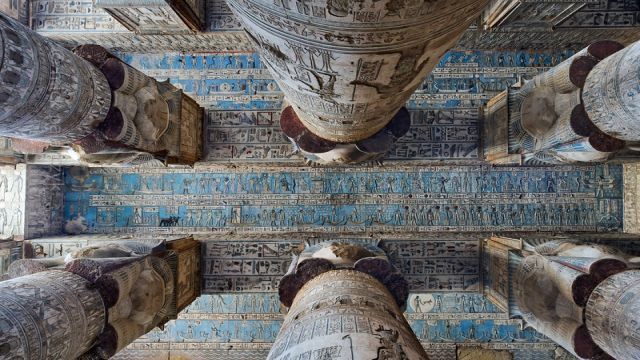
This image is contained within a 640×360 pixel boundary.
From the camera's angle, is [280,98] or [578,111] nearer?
[578,111]

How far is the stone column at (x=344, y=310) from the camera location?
217cm

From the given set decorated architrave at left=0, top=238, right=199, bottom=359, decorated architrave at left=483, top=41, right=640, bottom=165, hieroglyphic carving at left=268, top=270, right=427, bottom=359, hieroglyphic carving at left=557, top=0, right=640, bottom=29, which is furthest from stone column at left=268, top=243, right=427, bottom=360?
hieroglyphic carving at left=557, top=0, right=640, bottom=29

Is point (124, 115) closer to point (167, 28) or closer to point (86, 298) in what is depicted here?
point (86, 298)

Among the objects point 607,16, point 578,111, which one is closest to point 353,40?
point 578,111

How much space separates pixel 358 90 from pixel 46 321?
9.68ft

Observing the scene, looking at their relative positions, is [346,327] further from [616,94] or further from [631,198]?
[631,198]

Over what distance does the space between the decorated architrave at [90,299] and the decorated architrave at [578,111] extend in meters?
4.65

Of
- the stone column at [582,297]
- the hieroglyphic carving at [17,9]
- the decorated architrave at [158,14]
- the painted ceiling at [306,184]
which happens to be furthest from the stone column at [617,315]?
the hieroglyphic carving at [17,9]

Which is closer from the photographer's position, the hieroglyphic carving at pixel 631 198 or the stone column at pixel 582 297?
the stone column at pixel 582 297

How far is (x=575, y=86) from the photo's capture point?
13.3 ft

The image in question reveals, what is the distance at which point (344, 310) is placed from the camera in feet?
9.04

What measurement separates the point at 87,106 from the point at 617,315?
4.99 metres

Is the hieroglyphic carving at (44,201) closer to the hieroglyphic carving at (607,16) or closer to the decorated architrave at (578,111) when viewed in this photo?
the decorated architrave at (578,111)

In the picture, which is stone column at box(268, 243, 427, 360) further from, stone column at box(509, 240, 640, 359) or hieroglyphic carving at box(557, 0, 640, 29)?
hieroglyphic carving at box(557, 0, 640, 29)
